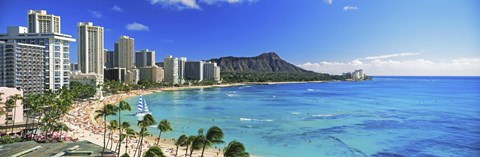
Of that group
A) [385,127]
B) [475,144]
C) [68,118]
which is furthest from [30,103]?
[475,144]

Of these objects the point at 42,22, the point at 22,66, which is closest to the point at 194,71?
the point at 42,22

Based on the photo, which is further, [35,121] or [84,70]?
[84,70]

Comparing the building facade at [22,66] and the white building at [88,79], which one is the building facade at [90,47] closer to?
the white building at [88,79]

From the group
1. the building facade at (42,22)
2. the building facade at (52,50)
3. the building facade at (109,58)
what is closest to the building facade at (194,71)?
the building facade at (109,58)

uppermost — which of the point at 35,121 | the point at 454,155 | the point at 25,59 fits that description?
the point at 25,59

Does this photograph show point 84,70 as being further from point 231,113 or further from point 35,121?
point 35,121

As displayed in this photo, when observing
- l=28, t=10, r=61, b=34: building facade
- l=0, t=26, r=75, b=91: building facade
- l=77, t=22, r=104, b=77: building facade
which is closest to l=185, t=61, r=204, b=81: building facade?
l=77, t=22, r=104, b=77: building facade

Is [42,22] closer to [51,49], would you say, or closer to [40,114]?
[51,49]
